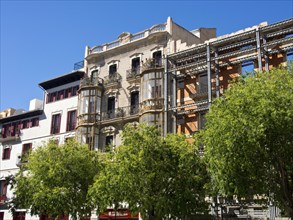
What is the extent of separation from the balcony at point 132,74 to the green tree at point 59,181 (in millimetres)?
8945

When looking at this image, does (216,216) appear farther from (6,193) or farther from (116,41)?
(6,193)

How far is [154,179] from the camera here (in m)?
21.9

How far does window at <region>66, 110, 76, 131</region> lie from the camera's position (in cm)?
3878

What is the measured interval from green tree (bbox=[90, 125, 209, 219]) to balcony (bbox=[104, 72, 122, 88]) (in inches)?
517

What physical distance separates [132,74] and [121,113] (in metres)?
3.53

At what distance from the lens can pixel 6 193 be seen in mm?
43531

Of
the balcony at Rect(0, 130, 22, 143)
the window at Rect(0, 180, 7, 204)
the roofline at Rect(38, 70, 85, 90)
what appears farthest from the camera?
the balcony at Rect(0, 130, 22, 143)

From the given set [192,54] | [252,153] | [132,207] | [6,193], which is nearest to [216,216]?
[132,207]

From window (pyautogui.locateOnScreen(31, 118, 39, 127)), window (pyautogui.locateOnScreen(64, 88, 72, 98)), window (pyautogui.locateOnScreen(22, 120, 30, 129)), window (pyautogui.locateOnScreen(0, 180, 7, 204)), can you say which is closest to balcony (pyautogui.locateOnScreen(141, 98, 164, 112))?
window (pyautogui.locateOnScreen(64, 88, 72, 98))

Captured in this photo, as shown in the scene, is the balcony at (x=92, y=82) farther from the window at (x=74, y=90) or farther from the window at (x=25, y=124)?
the window at (x=25, y=124)

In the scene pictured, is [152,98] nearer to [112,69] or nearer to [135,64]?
[135,64]

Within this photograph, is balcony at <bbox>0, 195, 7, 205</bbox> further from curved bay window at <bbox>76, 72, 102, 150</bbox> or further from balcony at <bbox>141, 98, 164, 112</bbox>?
balcony at <bbox>141, 98, 164, 112</bbox>

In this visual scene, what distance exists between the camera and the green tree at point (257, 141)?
669 inches

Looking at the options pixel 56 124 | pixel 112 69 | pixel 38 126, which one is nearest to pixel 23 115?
pixel 38 126
